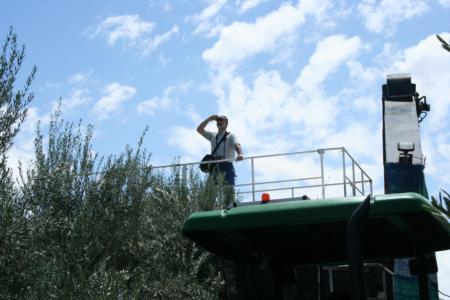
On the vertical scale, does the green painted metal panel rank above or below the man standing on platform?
below

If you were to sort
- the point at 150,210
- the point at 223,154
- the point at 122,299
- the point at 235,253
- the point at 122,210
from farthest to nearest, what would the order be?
the point at 223,154 → the point at 150,210 → the point at 122,210 → the point at 122,299 → the point at 235,253

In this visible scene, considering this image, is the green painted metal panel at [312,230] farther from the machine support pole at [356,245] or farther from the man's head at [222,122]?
the man's head at [222,122]

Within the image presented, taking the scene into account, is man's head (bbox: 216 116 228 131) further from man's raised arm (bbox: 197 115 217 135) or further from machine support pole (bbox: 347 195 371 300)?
machine support pole (bbox: 347 195 371 300)

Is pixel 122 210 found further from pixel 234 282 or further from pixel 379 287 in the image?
pixel 379 287

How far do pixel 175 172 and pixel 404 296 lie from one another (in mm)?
4944

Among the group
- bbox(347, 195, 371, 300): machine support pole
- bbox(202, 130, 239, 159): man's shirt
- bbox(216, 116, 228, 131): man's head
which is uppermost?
bbox(216, 116, 228, 131): man's head

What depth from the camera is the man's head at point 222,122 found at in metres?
13.3

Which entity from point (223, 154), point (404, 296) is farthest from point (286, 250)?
point (223, 154)

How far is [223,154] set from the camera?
44.4 ft

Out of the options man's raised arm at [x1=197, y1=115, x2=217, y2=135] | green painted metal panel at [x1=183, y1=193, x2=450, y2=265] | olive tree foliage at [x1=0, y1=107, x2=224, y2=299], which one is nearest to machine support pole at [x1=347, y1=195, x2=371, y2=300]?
green painted metal panel at [x1=183, y1=193, x2=450, y2=265]

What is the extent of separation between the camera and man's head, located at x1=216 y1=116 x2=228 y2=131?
43.8 ft

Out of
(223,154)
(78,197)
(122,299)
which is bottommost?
(122,299)

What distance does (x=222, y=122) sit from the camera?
1336 centimetres

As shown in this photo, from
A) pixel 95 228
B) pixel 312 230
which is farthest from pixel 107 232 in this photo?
pixel 312 230
